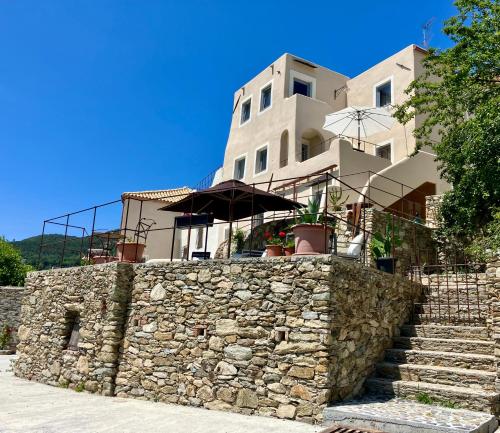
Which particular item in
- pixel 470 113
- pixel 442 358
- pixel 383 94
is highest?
pixel 383 94

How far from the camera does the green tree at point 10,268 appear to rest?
2577cm

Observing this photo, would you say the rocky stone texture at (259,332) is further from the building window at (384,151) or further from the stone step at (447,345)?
the building window at (384,151)

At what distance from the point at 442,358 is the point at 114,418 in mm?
5206

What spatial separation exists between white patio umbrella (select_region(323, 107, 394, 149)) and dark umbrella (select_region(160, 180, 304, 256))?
21.6ft

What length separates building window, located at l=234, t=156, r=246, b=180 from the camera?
70.0ft

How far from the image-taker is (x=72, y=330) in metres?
10.2

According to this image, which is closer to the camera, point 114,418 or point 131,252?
point 114,418

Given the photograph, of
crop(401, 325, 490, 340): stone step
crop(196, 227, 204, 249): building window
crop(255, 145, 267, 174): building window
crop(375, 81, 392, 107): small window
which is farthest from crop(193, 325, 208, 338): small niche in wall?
crop(375, 81, 392, 107): small window

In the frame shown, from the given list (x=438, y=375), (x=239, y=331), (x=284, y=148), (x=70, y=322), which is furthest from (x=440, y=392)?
(x=284, y=148)

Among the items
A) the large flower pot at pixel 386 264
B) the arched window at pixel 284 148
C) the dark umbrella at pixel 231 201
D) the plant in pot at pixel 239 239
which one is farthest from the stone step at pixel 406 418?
the arched window at pixel 284 148

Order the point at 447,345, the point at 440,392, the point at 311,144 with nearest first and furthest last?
1. the point at 440,392
2. the point at 447,345
3. the point at 311,144

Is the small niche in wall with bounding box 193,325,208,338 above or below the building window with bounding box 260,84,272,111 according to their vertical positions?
below

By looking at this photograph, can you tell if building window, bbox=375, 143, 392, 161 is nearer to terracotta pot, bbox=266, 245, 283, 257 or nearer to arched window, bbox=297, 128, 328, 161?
arched window, bbox=297, 128, 328, 161

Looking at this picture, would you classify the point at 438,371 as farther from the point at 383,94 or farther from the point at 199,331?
the point at 383,94
